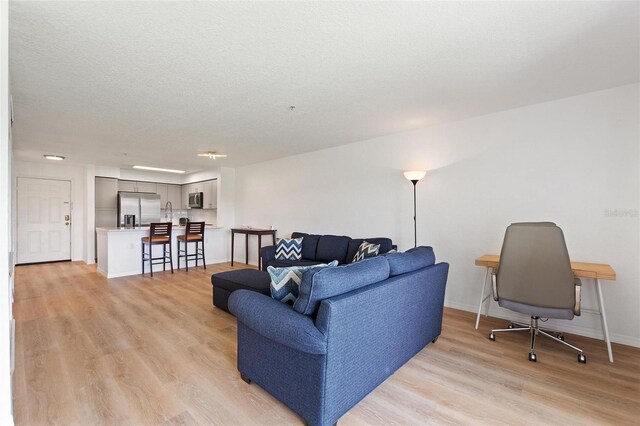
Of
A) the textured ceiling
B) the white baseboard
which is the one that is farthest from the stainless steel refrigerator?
the white baseboard

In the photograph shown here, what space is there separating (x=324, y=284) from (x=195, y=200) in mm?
7158

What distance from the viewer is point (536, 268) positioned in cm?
249

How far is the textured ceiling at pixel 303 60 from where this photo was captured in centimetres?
172

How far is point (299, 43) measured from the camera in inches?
78.7

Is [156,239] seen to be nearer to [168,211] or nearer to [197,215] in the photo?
[197,215]

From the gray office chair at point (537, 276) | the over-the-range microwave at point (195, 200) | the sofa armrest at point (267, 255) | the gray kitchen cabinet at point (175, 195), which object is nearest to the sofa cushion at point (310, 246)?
the sofa armrest at point (267, 255)

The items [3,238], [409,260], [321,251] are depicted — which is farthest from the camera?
[321,251]

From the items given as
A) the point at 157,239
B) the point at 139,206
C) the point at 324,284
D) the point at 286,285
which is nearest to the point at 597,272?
the point at 324,284

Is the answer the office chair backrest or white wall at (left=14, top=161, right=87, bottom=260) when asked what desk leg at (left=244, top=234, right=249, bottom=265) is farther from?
the office chair backrest

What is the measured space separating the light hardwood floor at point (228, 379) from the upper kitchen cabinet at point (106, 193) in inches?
177

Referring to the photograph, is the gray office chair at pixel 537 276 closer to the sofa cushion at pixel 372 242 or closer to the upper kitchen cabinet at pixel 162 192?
the sofa cushion at pixel 372 242

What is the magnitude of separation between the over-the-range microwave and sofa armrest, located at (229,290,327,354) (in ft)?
20.9

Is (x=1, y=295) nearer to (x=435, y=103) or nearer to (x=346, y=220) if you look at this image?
(x=435, y=103)

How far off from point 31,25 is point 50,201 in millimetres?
6555
